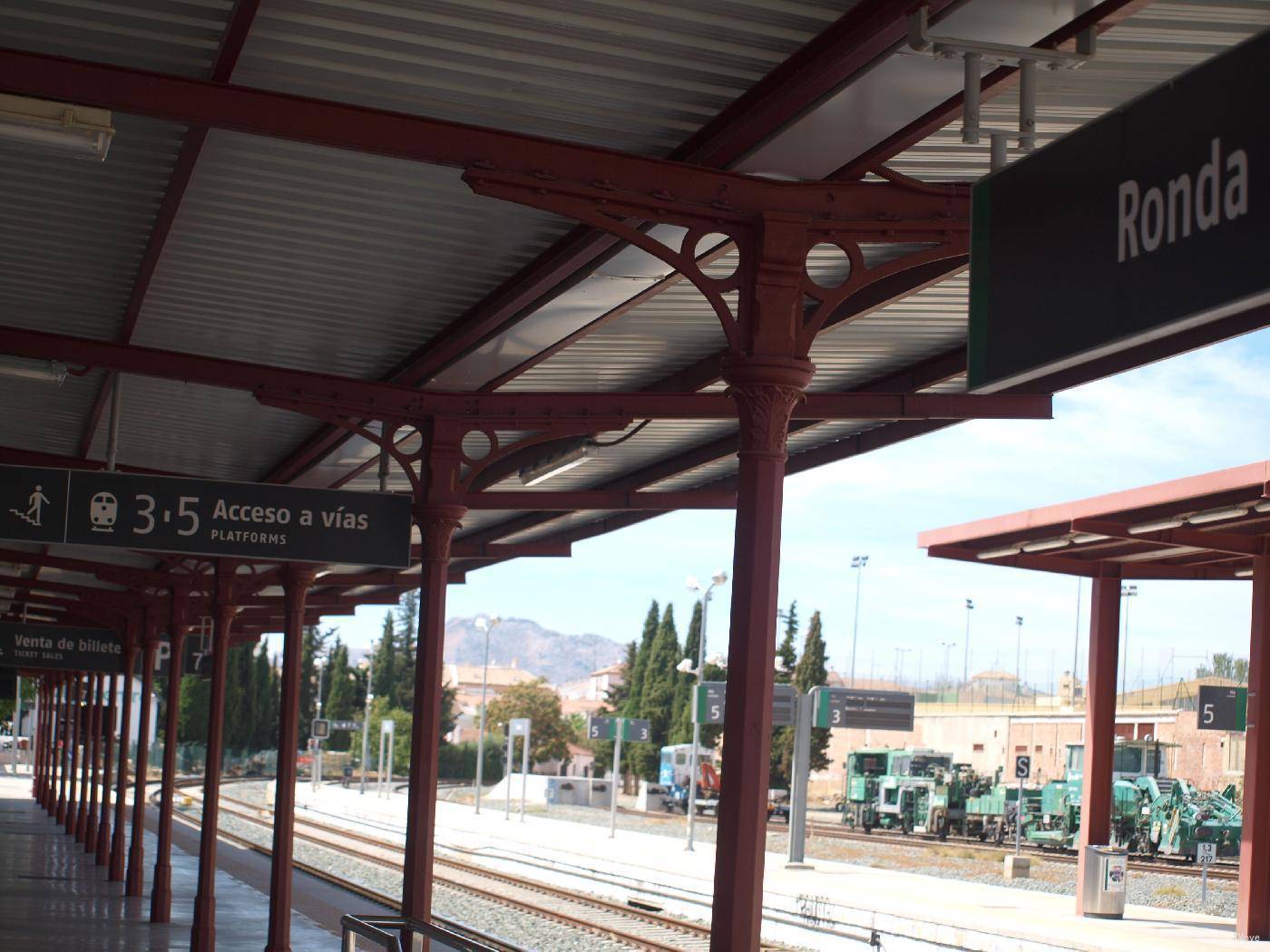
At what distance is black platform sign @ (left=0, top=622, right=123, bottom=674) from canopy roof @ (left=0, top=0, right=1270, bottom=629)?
7.88m

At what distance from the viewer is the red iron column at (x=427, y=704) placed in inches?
440

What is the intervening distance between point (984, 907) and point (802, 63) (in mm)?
15588

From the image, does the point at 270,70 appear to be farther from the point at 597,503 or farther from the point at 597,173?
the point at 597,503

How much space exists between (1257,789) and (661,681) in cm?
6969

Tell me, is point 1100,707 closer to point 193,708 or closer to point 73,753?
point 73,753

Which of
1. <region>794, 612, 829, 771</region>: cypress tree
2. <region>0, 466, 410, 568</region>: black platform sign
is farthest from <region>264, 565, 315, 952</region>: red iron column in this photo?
<region>794, 612, 829, 771</region>: cypress tree

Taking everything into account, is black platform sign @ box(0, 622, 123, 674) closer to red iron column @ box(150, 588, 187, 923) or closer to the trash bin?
red iron column @ box(150, 588, 187, 923)

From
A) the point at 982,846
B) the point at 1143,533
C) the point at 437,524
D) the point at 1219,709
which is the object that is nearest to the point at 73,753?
the point at 982,846

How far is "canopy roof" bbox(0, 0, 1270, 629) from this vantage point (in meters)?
5.89

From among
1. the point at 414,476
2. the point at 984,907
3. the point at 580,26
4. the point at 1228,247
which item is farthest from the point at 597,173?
the point at 984,907

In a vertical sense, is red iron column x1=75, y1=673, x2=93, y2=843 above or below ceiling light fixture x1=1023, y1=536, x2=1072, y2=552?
below

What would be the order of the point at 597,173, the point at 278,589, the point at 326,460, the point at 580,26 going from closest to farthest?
1. the point at 580,26
2. the point at 597,173
3. the point at 326,460
4. the point at 278,589

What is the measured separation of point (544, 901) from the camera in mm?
22938

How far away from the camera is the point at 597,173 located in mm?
6414
